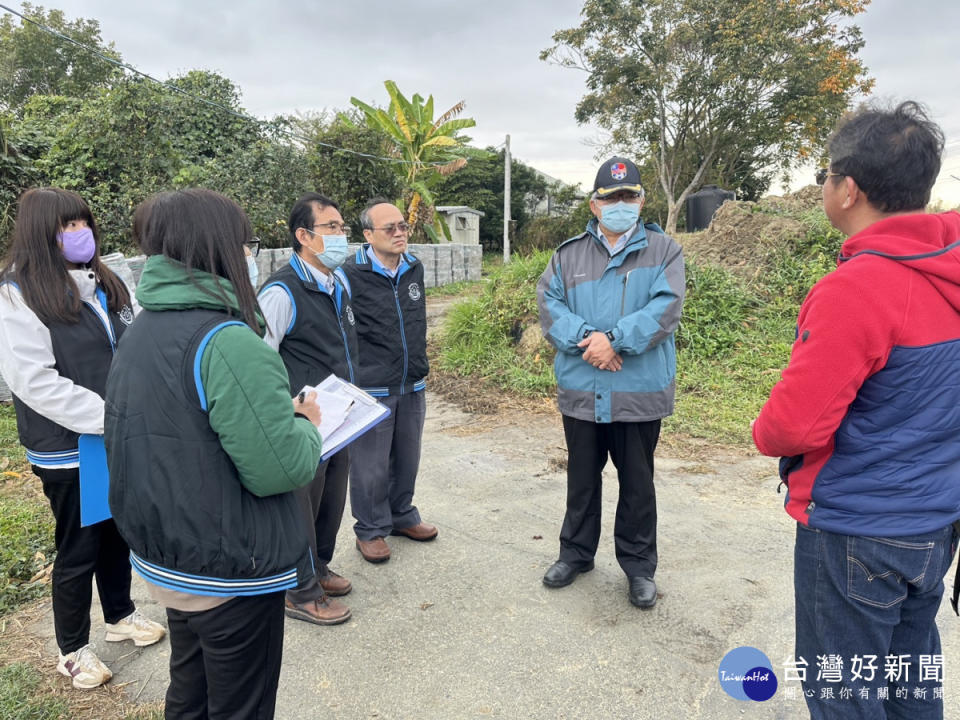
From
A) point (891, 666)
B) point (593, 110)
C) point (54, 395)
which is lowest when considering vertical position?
point (891, 666)

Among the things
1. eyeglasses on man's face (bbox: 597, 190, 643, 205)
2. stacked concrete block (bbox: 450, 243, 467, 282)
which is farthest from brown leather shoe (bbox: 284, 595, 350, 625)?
stacked concrete block (bbox: 450, 243, 467, 282)

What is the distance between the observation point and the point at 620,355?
3.06 m

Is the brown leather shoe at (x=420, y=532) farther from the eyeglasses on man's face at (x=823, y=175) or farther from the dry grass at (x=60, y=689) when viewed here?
the eyeglasses on man's face at (x=823, y=175)

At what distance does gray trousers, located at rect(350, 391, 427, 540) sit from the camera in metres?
3.64

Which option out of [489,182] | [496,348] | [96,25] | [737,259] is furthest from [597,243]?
[96,25]

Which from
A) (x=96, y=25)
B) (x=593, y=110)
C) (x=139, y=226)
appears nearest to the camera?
(x=139, y=226)

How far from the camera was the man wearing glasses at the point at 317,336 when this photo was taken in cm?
292

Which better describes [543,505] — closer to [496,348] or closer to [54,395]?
[54,395]

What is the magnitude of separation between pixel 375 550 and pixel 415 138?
57.0 ft

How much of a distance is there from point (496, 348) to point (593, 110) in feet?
53.8

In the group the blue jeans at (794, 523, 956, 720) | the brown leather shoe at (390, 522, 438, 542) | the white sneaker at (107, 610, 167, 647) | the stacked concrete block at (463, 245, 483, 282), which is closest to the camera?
the blue jeans at (794, 523, 956, 720)

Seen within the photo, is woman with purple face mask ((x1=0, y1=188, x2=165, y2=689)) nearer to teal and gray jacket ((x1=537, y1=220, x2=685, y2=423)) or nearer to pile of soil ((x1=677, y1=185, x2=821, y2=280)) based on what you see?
teal and gray jacket ((x1=537, y1=220, x2=685, y2=423))

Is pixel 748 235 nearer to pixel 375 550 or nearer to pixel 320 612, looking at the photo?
pixel 375 550

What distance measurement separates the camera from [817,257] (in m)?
8.62
